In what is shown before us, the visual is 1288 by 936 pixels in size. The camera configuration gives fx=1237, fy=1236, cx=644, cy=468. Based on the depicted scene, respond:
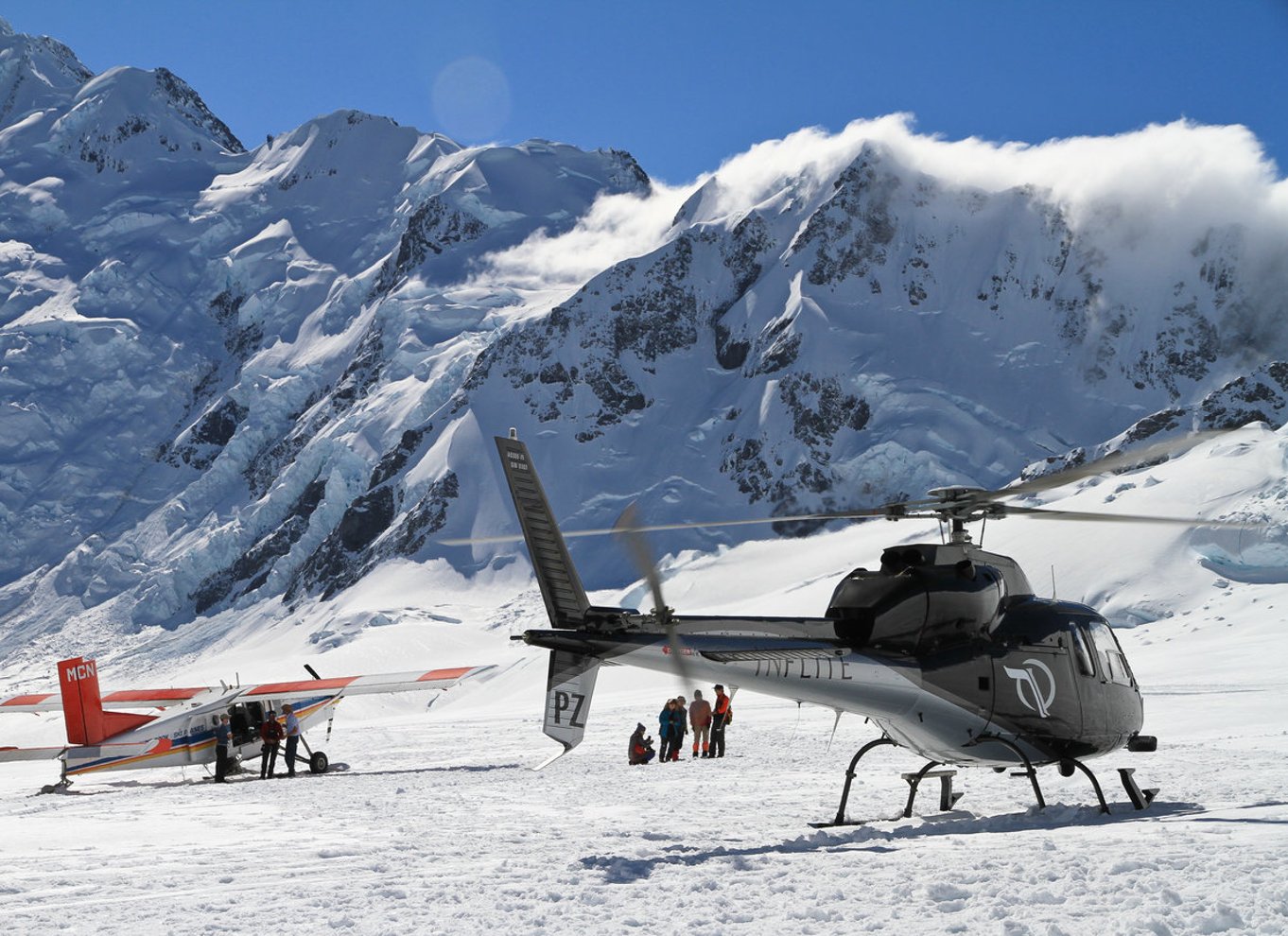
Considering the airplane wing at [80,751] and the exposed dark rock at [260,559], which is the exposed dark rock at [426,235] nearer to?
the exposed dark rock at [260,559]

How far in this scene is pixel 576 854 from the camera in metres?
10.4

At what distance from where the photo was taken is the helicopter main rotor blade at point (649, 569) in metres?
9.65

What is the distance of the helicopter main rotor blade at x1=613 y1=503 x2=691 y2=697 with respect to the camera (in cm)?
965

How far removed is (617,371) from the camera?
140750 mm

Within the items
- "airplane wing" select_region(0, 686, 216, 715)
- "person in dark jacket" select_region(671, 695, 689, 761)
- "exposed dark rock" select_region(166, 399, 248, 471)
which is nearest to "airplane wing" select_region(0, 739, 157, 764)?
"airplane wing" select_region(0, 686, 216, 715)

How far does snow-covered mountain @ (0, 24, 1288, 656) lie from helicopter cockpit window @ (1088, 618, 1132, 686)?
3818 inches

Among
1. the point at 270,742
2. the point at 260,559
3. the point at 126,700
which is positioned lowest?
the point at 270,742

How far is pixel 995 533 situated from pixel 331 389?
108010 millimetres

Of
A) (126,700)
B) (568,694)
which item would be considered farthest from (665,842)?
(126,700)

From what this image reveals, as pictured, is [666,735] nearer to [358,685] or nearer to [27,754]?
[358,685]

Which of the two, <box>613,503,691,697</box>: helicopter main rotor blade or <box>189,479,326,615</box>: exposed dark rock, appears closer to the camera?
<box>613,503,691,697</box>: helicopter main rotor blade

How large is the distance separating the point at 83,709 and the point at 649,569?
17024 mm

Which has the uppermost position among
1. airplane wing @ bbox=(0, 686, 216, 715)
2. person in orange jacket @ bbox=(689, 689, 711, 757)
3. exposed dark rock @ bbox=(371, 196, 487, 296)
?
exposed dark rock @ bbox=(371, 196, 487, 296)

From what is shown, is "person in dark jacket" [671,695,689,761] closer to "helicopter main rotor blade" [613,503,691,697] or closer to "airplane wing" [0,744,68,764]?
"airplane wing" [0,744,68,764]
